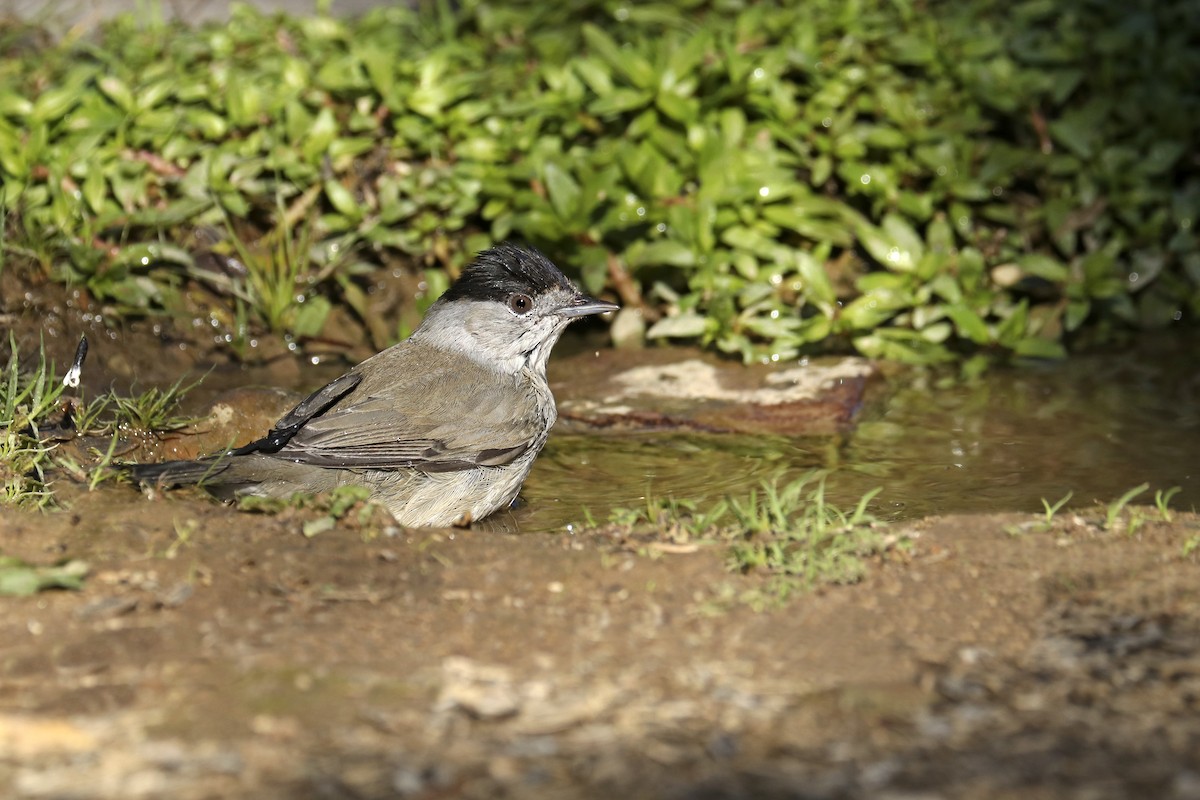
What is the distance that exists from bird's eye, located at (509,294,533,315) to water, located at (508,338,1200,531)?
667mm

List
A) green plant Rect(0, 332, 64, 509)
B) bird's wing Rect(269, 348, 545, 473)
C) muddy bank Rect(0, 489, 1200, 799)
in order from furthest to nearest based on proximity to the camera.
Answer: bird's wing Rect(269, 348, 545, 473) < green plant Rect(0, 332, 64, 509) < muddy bank Rect(0, 489, 1200, 799)

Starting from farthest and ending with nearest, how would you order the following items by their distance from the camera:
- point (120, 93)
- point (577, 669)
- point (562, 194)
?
point (120, 93)
point (562, 194)
point (577, 669)

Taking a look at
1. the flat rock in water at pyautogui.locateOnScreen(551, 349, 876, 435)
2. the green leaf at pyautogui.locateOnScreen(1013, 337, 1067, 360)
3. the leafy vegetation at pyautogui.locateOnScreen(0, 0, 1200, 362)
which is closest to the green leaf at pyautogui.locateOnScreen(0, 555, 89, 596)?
the flat rock in water at pyautogui.locateOnScreen(551, 349, 876, 435)

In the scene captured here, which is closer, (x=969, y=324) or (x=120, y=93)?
(x=969, y=324)

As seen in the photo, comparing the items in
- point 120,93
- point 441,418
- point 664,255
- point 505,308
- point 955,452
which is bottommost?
point 955,452

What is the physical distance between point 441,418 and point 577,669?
216 cm

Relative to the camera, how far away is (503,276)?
219 inches

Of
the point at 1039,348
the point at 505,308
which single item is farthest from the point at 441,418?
the point at 1039,348

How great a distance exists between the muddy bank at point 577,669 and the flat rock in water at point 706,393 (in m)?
1.99

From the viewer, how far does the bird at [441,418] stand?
471 cm

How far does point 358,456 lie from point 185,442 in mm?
891

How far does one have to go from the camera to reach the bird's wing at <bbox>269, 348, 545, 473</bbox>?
191 inches

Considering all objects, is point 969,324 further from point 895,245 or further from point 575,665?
point 575,665

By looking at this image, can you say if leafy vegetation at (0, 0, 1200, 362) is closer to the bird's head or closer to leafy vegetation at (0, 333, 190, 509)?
the bird's head
